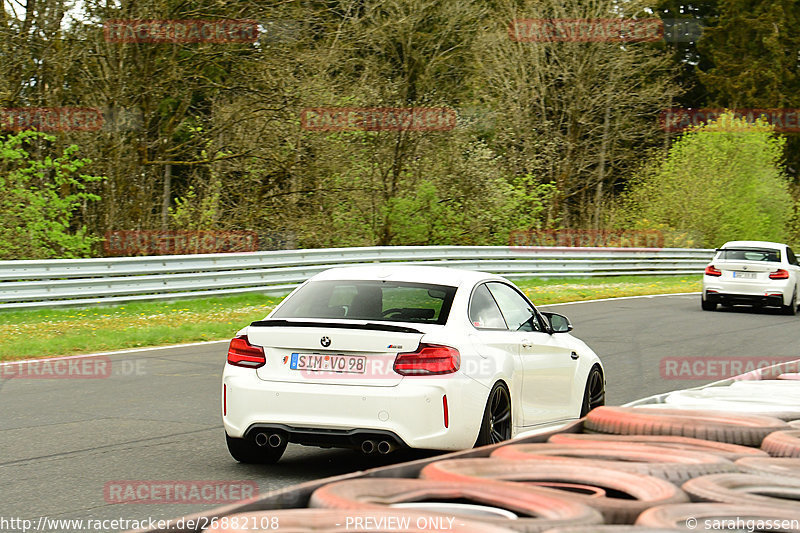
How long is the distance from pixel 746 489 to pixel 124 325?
1371 centimetres

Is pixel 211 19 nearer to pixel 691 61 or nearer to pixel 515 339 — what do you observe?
pixel 515 339

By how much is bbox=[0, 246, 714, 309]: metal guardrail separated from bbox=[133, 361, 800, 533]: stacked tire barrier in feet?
45.2

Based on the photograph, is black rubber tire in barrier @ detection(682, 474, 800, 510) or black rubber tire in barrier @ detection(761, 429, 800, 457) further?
black rubber tire in barrier @ detection(761, 429, 800, 457)

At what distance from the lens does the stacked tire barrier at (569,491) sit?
3.09 meters

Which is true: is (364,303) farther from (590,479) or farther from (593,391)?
(590,479)

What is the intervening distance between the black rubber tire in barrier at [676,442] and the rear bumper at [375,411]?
6.09 ft

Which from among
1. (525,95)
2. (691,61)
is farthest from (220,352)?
(691,61)

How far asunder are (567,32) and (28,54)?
2241 cm

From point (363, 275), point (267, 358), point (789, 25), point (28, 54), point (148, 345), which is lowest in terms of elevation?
point (148, 345)

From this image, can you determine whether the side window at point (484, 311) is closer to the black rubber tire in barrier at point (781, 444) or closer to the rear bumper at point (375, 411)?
the rear bumper at point (375, 411)

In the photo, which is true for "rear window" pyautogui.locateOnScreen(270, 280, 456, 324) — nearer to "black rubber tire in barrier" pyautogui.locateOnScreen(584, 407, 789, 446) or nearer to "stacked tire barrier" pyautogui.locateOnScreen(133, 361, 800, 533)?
"black rubber tire in barrier" pyautogui.locateOnScreen(584, 407, 789, 446)

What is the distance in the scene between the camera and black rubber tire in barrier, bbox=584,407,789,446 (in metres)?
4.93

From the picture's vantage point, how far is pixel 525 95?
126ft

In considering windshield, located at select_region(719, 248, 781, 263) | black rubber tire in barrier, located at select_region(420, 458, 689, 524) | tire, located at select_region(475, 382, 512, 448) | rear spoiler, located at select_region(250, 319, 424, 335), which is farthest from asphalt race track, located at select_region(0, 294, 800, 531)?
windshield, located at select_region(719, 248, 781, 263)
